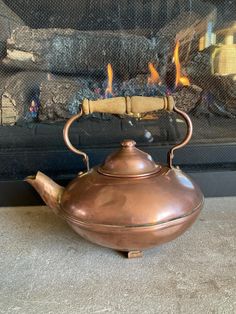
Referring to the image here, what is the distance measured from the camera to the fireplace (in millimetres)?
962

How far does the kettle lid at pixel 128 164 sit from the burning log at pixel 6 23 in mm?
517

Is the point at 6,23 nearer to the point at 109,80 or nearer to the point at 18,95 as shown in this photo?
the point at 18,95

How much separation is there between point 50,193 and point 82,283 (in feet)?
0.60

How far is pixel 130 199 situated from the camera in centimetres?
61

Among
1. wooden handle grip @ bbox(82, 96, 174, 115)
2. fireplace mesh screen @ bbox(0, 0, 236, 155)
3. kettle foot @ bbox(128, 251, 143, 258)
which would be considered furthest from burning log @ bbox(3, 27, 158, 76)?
kettle foot @ bbox(128, 251, 143, 258)

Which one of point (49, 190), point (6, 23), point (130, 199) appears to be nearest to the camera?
point (130, 199)

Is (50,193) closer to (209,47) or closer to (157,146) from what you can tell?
(157,146)

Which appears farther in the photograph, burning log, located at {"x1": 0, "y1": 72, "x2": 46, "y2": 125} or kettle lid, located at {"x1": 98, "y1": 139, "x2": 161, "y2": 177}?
burning log, located at {"x1": 0, "y1": 72, "x2": 46, "y2": 125}

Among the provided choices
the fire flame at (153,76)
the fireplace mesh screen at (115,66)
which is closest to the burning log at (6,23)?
the fireplace mesh screen at (115,66)

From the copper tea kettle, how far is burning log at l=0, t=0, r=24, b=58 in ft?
1.45

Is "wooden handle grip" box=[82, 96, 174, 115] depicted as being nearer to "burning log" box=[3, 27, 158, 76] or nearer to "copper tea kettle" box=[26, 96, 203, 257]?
"copper tea kettle" box=[26, 96, 203, 257]

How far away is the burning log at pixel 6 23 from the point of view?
0.95 m

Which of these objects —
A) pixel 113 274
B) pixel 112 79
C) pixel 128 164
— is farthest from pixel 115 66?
pixel 113 274

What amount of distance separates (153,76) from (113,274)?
57 cm
